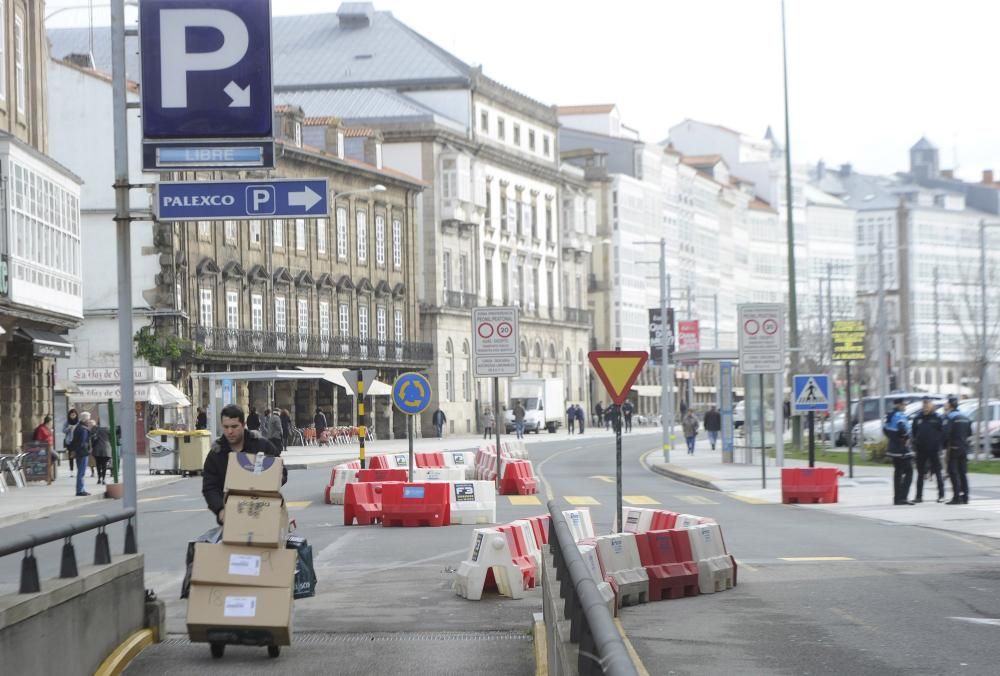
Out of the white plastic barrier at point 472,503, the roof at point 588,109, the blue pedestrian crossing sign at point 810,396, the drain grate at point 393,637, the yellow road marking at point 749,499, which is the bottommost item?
the yellow road marking at point 749,499

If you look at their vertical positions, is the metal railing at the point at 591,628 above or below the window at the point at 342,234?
below

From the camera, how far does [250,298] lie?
7762 cm

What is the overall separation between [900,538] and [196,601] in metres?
13.2

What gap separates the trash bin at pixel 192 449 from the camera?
49938 mm

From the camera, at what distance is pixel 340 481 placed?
3419cm

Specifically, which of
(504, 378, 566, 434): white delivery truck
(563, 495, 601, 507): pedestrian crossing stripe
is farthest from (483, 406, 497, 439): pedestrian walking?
(563, 495, 601, 507): pedestrian crossing stripe

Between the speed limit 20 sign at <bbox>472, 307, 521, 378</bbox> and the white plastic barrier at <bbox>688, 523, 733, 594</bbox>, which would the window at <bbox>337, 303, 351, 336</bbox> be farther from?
the white plastic barrier at <bbox>688, 523, 733, 594</bbox>

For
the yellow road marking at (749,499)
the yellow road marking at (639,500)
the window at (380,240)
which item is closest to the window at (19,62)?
the yellow road marking at (639,500)

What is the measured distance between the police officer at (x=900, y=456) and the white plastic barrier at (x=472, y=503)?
6980 mm

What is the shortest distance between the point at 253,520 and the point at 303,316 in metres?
70.6

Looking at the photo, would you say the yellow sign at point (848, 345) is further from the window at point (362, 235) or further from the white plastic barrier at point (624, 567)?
the window at point (362, 235)

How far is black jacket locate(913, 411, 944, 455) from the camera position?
101ft

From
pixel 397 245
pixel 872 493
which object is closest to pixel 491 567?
pixel 872 493

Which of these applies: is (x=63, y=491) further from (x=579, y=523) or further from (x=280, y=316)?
(x=280, y=316)
